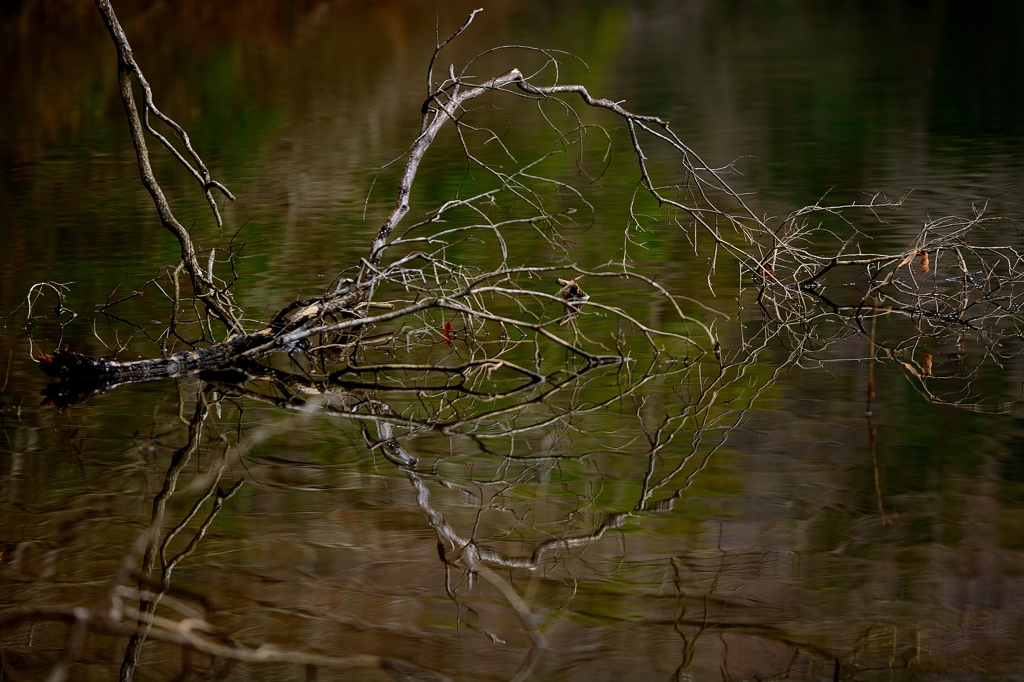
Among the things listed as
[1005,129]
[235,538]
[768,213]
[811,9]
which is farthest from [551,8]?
[235,538]

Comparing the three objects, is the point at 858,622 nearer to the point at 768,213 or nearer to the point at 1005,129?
the point at 768,213

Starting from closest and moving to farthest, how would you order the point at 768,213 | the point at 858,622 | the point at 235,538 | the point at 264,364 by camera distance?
the point at 858,622 < the point at 235,538 < the point at 264,364 < the point at 768,213

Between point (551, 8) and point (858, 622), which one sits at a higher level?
point (551, 8)

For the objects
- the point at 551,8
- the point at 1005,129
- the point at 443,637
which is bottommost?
the point at 443,637

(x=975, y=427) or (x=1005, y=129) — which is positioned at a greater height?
(x=1005, y=129)

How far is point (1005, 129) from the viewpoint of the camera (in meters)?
9.91

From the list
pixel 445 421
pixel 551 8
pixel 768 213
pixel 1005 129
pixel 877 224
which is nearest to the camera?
pixel 445 421

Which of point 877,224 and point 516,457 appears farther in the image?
point 877,224

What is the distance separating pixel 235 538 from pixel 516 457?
2.85 ft

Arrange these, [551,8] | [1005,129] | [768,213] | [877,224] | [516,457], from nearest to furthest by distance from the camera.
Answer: [516,457] < [877,224] < [768,213] < [1005,129] < [551,8]

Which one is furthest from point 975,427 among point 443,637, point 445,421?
point 443,637

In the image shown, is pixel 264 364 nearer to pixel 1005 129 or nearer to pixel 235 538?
pixel 235 538

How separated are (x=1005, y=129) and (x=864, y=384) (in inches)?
258

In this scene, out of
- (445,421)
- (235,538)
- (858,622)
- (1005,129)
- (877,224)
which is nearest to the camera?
(858,622)
